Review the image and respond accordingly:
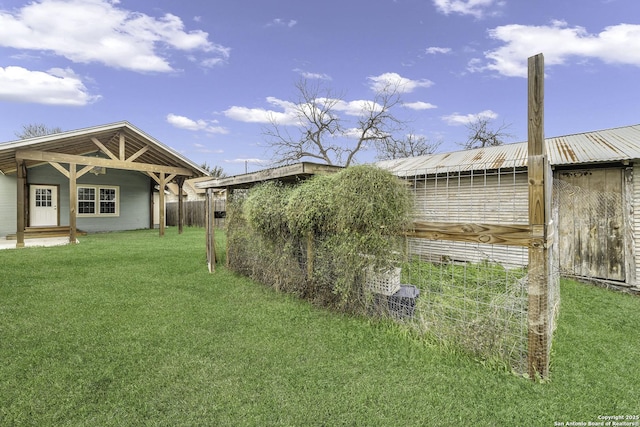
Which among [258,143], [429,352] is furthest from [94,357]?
[258,143]

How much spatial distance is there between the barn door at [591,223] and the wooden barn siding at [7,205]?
651 inches

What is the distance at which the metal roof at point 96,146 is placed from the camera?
8336 mm

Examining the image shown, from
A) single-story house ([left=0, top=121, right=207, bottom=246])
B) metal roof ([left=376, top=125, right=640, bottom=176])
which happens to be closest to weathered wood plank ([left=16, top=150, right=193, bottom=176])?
single-story house ([left=0, top=121, right=207, bottom=246])

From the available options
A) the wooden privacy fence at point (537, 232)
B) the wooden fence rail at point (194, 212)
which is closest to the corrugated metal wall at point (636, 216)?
the wooden privacy fence at point (537, 232)

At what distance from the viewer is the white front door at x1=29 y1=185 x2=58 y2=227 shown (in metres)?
11.0

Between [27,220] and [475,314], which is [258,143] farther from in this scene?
[475,314]

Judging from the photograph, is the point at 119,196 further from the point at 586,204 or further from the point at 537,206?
the point at 586,204

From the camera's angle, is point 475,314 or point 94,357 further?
point 475,314

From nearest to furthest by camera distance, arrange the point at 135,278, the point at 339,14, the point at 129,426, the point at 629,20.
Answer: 1. the point at 129,426
2. the point at 135,278
3. the point at 629,20
4. the point at 339,14

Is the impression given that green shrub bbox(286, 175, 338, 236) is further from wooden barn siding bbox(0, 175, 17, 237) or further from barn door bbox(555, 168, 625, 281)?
wooden barn siding bbox(0, 175, 17, 237)

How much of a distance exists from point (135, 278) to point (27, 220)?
30.4 feet

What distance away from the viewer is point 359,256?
3283 mm

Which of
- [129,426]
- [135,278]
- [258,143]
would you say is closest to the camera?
[129,426]

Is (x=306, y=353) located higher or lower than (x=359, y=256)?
lower
